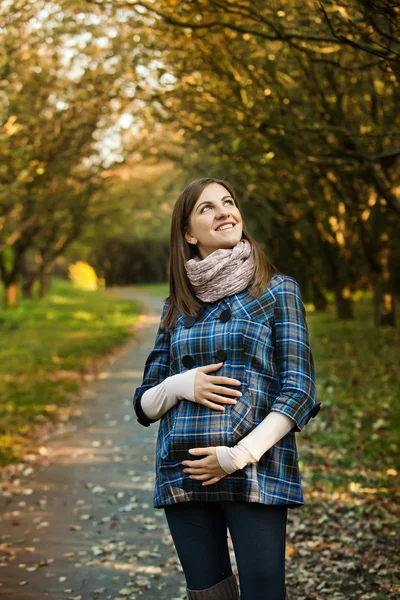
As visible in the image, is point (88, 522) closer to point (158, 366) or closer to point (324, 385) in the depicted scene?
point (158, 366)

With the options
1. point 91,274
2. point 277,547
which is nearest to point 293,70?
point 277,547

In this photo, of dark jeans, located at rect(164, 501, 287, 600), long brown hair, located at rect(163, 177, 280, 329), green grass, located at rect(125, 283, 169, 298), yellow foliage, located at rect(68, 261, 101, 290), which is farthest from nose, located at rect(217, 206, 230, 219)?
yellow foliage, located at rect(68, 261, 101, 290)

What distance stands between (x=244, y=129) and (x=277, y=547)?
771 centimetres

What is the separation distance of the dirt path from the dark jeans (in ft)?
7.00

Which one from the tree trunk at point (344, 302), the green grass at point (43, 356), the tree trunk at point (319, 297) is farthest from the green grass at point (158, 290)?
the tree trunk at point (344, 302)

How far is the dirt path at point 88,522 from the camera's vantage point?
203 inches

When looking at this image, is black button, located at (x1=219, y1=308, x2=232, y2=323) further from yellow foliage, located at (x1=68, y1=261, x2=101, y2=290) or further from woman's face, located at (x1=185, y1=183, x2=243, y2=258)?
yellow foliage, located at (x1=68, y1=261, x2=101, y2=290)

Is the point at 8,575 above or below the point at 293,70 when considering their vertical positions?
below

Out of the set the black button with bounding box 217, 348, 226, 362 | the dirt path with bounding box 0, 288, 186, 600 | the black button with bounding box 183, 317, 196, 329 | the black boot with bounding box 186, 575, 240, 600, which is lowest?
the dirt path with bounding box 0, 288, 186, 600

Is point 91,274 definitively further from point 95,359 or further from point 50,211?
point 95,359

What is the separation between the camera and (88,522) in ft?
21.1

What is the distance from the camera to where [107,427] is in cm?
1005

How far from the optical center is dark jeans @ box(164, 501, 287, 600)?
9.00ft

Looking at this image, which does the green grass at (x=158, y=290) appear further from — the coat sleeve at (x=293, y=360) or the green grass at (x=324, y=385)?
the coat sleeve at (x=293, y=360)
